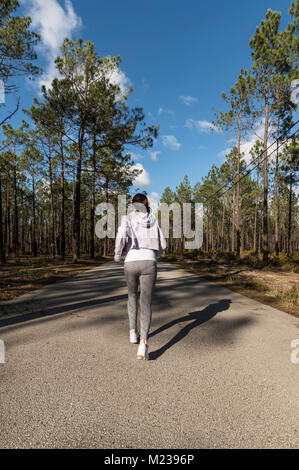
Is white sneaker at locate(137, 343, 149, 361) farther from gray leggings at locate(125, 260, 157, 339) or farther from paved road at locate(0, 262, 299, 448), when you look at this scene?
gray leggings at locate(125, 260, 157, 339)

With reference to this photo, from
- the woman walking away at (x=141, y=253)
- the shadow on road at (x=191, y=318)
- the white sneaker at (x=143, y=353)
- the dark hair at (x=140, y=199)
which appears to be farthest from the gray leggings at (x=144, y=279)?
the dark hair at (x=140, y=199)

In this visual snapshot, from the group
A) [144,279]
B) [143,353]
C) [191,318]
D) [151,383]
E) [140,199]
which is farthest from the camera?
[191,318]

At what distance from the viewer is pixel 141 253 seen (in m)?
3.23

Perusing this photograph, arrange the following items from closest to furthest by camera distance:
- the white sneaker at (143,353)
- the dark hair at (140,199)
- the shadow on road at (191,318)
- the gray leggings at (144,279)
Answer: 1. the white sneaker at (143,353)
2. the gray leggings at (144,279)
3. the shadow on road at (191,318)
4. the dark hair at (140,199)

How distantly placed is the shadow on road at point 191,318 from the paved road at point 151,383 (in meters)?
0.03

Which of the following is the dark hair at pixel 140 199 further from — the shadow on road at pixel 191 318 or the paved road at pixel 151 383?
the paved road at pixel 151 383

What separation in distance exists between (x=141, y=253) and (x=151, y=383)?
4.71 ft

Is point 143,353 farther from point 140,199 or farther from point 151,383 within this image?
point 140,199

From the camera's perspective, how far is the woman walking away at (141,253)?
3189 mm

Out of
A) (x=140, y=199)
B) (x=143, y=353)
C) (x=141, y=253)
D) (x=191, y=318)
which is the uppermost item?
(x=140, y=199)

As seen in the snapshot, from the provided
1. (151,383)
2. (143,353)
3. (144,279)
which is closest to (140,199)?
(144,279)

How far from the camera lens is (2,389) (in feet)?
7.60

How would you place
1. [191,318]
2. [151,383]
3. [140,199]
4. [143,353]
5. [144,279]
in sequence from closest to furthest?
[151,383] < [143,353] < [144,279] < [140,199] < [191,318]

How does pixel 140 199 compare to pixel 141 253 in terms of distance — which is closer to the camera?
pixel 141 253
